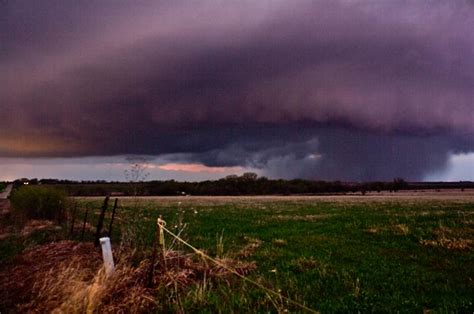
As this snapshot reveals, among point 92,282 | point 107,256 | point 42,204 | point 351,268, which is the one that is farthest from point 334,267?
point 42,204

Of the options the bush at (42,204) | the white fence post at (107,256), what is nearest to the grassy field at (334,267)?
the white fence post at (107,256)

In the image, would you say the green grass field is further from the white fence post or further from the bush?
the bush

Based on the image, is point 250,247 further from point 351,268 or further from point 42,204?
point 42,204

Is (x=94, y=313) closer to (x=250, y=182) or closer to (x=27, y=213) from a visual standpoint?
(x=27, y=213)

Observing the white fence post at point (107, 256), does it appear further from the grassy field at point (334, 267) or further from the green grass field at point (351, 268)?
the green grass field at point (351, 268)

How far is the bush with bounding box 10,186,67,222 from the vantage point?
31516 millimetres

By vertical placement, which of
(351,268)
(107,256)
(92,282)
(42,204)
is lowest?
(351,268)

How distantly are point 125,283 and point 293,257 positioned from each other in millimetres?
7368

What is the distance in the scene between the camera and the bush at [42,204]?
103ft

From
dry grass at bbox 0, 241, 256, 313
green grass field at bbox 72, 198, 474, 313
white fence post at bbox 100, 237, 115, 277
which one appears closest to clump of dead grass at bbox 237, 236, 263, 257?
green grass field at bbox 72, 198, 474, 313

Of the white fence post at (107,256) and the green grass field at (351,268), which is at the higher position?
the white fence post at (107,256)

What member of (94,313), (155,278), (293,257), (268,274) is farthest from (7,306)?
(293,257)

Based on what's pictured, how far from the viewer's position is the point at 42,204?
31.4m

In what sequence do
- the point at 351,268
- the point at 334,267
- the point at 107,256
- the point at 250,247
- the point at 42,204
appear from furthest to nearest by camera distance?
the point at 42,204 < the point at 250,247 < the point at 334,267 < the point at 351,268 < the point at 107,256
